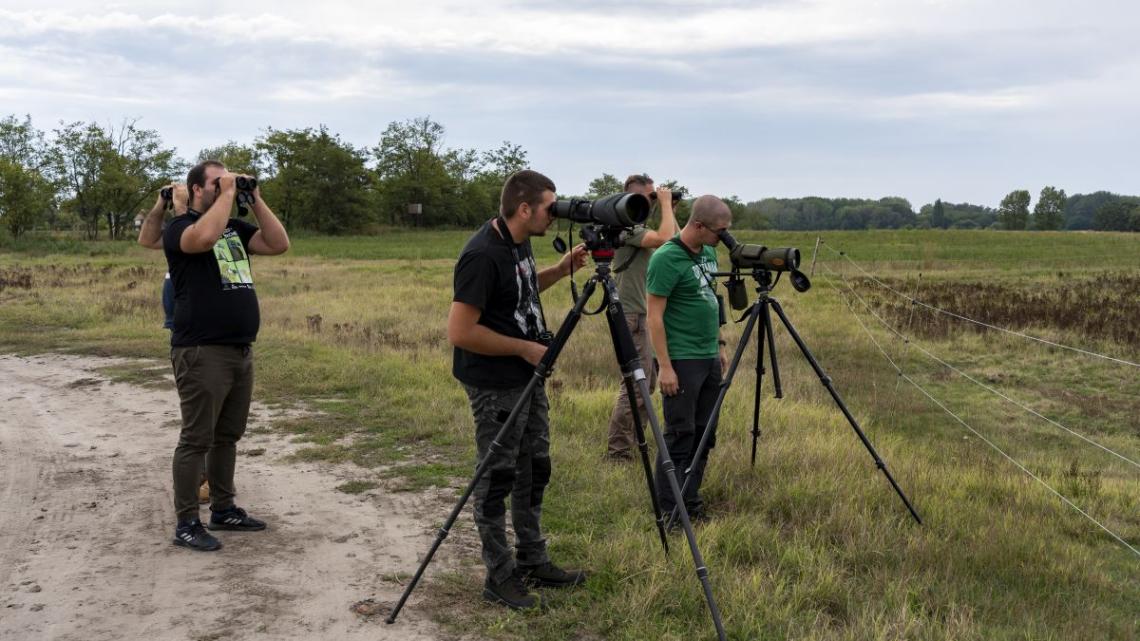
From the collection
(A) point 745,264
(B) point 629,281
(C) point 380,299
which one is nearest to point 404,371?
(B) point 629,281

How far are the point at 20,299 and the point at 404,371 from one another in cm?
1313

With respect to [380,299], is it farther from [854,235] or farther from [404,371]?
[854,235]

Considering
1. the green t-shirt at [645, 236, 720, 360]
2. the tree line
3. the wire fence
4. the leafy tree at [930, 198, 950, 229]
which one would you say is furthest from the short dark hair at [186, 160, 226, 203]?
the leafy tree at [930, 198, 950, 229]

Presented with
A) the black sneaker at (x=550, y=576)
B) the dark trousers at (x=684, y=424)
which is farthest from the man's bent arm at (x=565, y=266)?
the black sneaker at (x=550, y=576)

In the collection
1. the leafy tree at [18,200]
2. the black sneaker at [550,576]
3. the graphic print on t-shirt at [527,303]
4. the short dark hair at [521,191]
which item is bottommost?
the black sneaker at [550,576]

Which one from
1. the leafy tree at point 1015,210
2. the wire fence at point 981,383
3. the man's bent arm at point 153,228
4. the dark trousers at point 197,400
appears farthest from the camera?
the leafy tree at point 1015,210

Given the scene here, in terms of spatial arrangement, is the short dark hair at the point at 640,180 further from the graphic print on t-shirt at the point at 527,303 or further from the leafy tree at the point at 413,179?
the leafy tree at the point at 413,179

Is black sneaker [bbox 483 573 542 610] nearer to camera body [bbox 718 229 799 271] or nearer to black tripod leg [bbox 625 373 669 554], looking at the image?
black tripod leg [bbox 625 373 669 554]

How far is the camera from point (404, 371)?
9.10 m

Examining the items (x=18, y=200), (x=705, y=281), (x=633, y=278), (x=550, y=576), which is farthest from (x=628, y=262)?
(x=18, y=200)

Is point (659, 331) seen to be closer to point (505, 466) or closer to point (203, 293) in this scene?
point (505, 466)

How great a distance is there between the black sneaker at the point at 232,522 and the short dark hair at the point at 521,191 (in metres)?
2.52

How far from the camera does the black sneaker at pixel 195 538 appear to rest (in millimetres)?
4457

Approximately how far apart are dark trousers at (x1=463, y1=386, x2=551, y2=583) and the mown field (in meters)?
0.28
